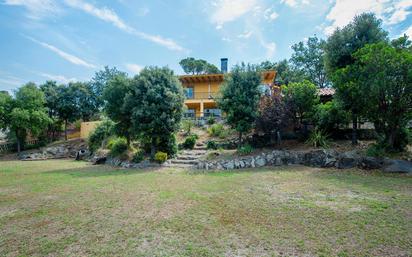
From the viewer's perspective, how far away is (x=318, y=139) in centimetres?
1170

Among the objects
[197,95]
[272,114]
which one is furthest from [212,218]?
[197,95]

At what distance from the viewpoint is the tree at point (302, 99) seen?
40.5ft

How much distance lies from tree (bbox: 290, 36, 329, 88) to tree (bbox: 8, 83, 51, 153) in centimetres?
3426

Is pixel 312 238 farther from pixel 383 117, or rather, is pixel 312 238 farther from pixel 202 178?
pixel 383 117

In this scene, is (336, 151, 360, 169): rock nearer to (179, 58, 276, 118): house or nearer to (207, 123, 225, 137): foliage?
A: (207, 123, 225, 137): foliage

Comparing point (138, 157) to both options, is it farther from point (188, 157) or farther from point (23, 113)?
point (23, 113)

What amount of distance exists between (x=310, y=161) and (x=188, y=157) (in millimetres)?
6515

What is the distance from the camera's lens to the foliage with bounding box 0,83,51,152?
2209 centimetres

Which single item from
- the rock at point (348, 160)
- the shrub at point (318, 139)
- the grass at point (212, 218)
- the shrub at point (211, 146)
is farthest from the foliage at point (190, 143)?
the rock at point (348, 160)

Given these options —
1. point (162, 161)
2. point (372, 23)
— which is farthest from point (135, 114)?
point (372, 23)

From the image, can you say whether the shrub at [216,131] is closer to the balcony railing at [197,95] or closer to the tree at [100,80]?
the balcony railing at [197,95]

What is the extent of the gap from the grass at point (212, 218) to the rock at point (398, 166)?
3.51 ft

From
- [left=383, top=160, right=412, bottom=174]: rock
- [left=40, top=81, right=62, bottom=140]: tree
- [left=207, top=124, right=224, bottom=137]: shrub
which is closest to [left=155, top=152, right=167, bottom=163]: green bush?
[left=207, top=124, right=224, bottom=137]: shrub

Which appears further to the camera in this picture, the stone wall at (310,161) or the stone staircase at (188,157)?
the stone staircase at (188,157)
